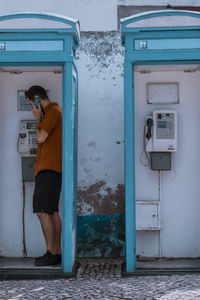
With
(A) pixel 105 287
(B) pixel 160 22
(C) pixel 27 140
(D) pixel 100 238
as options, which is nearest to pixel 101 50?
(B) pixel 160 22

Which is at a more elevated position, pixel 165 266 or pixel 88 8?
pixel 88 8

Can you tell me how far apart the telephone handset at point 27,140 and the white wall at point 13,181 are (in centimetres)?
18

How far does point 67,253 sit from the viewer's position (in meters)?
5.14

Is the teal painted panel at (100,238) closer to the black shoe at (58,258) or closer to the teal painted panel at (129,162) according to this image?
the black shoe at (58,258)

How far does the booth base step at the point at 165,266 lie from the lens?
5137 millimetres

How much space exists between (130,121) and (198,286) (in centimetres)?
167

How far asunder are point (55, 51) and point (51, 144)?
3.15 ft

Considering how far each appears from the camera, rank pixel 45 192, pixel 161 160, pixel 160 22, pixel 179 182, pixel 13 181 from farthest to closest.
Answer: pixel 13 181 < pixel 179 182 < pixel 161 160 < pixel 45 192 < pixel 160 22

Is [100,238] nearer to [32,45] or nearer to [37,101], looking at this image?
[37,101]

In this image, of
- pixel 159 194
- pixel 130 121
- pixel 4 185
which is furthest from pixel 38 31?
pixel 159 194

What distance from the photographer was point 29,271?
5.19 m

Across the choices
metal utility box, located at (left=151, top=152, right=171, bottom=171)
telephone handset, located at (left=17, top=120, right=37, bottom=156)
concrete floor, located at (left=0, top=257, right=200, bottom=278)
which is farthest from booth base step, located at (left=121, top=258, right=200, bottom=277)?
telephone handset, located at (left=17, top=120, right=37, bottom=156)

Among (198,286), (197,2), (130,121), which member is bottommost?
(198,286)

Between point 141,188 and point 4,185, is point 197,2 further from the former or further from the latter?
point 4,185
